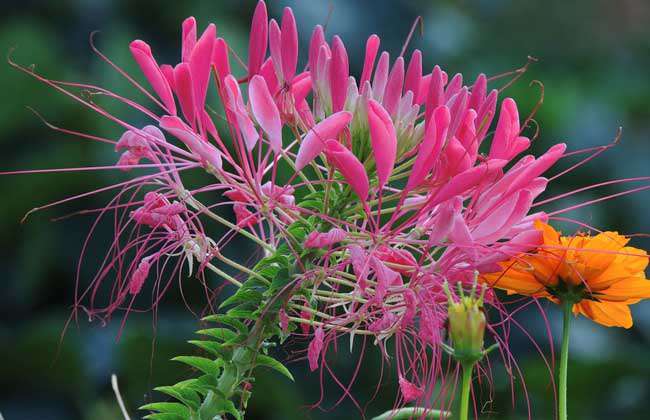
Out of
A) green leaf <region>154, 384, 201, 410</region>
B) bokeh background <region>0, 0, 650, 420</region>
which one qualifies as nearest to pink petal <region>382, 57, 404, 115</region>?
green leaf <region>154, 384, 201, 410</region>

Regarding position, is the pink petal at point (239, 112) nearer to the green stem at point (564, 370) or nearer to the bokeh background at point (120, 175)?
the green stem at point (564, 370)

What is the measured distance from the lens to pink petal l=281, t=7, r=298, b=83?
0.95 metres

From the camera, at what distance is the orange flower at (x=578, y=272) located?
2.99 feet

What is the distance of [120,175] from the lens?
344 centimetres

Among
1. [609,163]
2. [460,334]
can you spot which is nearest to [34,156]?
[609,163]

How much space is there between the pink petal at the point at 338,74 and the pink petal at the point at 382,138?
0.07 m

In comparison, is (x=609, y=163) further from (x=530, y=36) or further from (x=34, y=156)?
(x=530, y=36)

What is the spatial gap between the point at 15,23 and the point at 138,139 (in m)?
3.66

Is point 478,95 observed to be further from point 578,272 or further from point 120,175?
point 120,175

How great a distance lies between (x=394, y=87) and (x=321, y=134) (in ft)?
0.45

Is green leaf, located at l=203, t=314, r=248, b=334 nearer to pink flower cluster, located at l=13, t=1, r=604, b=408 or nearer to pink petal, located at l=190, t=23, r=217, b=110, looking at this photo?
pink flower cluster, located at l=13, t=1, r=604, b=408

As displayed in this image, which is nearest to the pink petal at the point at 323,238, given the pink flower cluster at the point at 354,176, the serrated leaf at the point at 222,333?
the pink flower cluster at the point at 354,176

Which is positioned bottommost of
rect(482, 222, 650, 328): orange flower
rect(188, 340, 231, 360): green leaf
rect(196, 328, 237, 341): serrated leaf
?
rect(188, 340, 231, 360): green leaf

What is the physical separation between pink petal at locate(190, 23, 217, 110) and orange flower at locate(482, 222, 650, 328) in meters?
0.32
